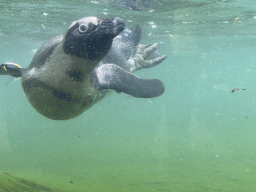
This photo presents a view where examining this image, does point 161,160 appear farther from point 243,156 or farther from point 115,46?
point 115,46

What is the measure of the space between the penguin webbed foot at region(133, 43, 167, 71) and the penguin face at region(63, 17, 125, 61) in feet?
14.6

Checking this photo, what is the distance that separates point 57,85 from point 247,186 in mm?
4971

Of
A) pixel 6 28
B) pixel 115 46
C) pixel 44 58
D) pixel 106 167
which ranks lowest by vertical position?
pixel 106 167

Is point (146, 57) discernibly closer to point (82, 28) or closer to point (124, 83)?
point (124, 83)

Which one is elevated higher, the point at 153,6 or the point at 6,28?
the point at 153,6

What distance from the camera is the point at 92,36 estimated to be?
115 inches

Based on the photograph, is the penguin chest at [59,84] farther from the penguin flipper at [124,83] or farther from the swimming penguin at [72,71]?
the penguin flipper at [124,83]

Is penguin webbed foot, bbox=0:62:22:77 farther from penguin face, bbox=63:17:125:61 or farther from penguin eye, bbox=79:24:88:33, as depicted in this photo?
penguin eye, bbox=79:24:88:33

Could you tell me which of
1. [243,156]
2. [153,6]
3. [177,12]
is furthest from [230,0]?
[243,156]

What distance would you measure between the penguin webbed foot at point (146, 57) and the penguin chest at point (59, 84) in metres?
4.08

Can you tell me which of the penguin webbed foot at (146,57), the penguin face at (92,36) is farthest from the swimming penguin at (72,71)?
the penguin webbed foot at (146,57)

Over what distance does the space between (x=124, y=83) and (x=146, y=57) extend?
12.1ft

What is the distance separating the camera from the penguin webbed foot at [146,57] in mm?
7500

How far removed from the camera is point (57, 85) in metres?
3.28
